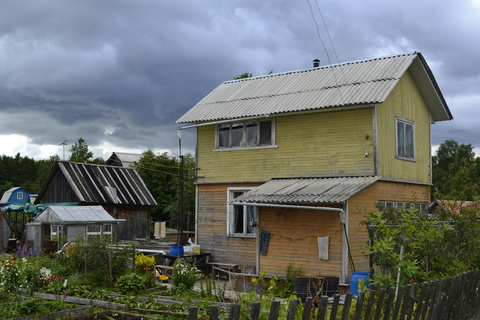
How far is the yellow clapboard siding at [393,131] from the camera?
60.1 feet

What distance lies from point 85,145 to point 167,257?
195 ft

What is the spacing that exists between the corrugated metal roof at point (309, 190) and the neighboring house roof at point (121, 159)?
47.4m

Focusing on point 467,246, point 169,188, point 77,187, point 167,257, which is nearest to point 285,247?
point 167,257

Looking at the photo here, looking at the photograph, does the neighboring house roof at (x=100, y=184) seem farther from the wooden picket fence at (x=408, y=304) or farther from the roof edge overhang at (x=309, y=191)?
the wooden picket fence at (x=408, y=304)

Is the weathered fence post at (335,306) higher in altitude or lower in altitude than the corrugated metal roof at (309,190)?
lower

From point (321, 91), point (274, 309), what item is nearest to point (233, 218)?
point (321, 91)

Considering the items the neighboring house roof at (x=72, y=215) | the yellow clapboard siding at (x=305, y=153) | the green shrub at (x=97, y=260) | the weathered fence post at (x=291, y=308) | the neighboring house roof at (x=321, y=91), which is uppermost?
the neighboring house roof at (x=321, y=91)

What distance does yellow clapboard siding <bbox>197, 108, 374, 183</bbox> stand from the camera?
1822 centimetres

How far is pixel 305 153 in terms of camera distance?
1931 centimetres

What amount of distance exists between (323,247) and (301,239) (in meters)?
0.88

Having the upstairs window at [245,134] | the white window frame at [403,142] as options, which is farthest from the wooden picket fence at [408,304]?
the upstairs window at [245,134]

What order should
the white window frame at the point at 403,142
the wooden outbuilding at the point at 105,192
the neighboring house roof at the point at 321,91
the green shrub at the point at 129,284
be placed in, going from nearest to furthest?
the green shrub at the point at 129,284 → the neighboring house roof at the point at 321,91 → the white window frame at the point at 403,142 → the wooden outbuilding at the point at 105,192

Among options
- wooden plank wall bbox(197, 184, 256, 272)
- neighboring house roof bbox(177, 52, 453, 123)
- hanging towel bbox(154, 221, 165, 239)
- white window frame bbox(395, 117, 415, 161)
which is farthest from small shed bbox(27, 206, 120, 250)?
hanging towel bbox(154, 221, 165, 239)

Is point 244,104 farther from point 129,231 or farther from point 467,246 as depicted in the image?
point 129,231
